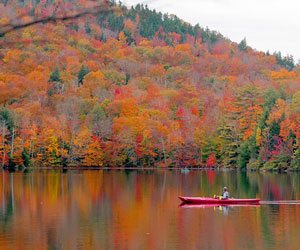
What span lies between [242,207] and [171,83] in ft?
434

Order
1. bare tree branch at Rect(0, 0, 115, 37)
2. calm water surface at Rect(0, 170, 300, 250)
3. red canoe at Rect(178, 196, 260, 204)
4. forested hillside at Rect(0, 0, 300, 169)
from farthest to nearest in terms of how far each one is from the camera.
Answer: forested hillside at Rect(0, 0, 300, 169) → red canoe at Rect(178, 196, 260, 204) → calm water surface at Rect(0, 170, 300, 250) → bare tree branch at Rect(0, 0, 115, 37)

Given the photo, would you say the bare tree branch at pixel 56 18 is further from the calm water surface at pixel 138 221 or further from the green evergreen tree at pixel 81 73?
the green evergreen tree at pixel 81 73

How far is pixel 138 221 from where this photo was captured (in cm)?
3253

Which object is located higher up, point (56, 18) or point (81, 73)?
point (81, 73)

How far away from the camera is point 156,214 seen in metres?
35.6

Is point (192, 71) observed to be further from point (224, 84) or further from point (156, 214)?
point (156, 214)

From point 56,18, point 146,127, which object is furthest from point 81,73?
point 56,18

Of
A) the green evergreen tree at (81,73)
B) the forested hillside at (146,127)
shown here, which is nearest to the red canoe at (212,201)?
the forested hillside at (146,127)

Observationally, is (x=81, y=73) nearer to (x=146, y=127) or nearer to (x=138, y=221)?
(x=146, y=127)

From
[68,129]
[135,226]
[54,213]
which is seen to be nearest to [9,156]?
[68,129]

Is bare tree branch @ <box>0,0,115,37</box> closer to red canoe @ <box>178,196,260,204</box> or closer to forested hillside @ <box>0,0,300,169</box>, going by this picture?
red canoe @ <box>178,196,260,204</box>

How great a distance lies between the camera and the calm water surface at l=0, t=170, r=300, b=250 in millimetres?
25536

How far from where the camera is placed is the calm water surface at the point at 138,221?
25.5 m

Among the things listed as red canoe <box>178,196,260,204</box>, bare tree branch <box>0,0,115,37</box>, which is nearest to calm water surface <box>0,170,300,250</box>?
red canoe <box>178,196,260,204</box>
